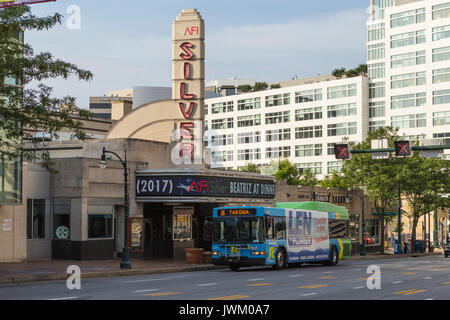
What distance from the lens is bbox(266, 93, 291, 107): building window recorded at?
130m

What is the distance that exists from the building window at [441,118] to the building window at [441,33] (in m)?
11.6

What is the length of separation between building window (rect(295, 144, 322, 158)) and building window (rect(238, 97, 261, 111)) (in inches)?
461

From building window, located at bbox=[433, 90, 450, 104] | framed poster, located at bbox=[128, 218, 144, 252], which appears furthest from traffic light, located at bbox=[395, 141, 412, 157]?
building window, located at bbox=[433, 90, 450, 104]

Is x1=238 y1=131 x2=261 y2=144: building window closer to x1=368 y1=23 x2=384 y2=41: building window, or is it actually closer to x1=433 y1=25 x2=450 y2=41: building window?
x1=368 y1=23 x2=384 y2=41: building window

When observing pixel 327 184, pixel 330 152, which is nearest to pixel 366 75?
pixel 330 152

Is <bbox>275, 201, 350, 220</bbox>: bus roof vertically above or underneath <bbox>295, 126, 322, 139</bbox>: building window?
underneath

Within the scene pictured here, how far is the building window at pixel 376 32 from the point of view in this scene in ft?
411

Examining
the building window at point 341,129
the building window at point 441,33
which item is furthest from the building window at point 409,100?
the building window at point 441,33

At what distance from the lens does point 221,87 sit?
566ft

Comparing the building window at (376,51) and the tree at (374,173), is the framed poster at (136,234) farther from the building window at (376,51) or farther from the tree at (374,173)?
the building window at (376,51)

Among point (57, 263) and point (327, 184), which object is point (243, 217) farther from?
point (327, 184)

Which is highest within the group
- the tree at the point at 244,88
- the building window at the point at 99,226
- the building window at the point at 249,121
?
the tree at the point at 244,88

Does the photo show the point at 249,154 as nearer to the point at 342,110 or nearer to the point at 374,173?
the point at 342,110

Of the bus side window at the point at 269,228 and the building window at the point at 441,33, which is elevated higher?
the building window at the point at 441,33
